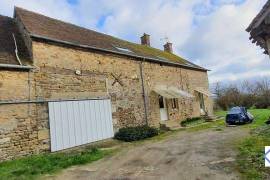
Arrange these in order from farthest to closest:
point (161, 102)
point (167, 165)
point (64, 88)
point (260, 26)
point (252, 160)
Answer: point (161, 102), point (64, 88), point (167, 165), point (252, 160), point (260, 26)

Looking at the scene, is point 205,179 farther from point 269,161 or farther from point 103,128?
point 103,128

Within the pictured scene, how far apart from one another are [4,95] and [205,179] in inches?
333

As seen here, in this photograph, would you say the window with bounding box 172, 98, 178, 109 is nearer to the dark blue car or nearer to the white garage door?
the dark blue car

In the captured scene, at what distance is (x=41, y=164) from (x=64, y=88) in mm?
4568

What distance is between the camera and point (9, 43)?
13320 millimetres

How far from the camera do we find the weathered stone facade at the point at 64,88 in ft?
37.5

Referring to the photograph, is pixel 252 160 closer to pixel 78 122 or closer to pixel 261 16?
pixel 261 16

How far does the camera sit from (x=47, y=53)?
43.8 ft

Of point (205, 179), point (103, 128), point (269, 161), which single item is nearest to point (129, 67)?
point (103, 128)

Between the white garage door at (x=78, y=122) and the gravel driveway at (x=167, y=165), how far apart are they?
2.84 metres

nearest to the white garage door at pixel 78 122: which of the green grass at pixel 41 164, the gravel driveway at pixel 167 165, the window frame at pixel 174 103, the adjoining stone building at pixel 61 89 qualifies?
the adjoining stone building at pixel 61 89

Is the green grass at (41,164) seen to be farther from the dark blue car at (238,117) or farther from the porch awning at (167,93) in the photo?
the dark blue car at (238,117)

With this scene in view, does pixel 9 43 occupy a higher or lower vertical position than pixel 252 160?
higher

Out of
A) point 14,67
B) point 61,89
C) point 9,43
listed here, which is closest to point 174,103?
point 61,89
